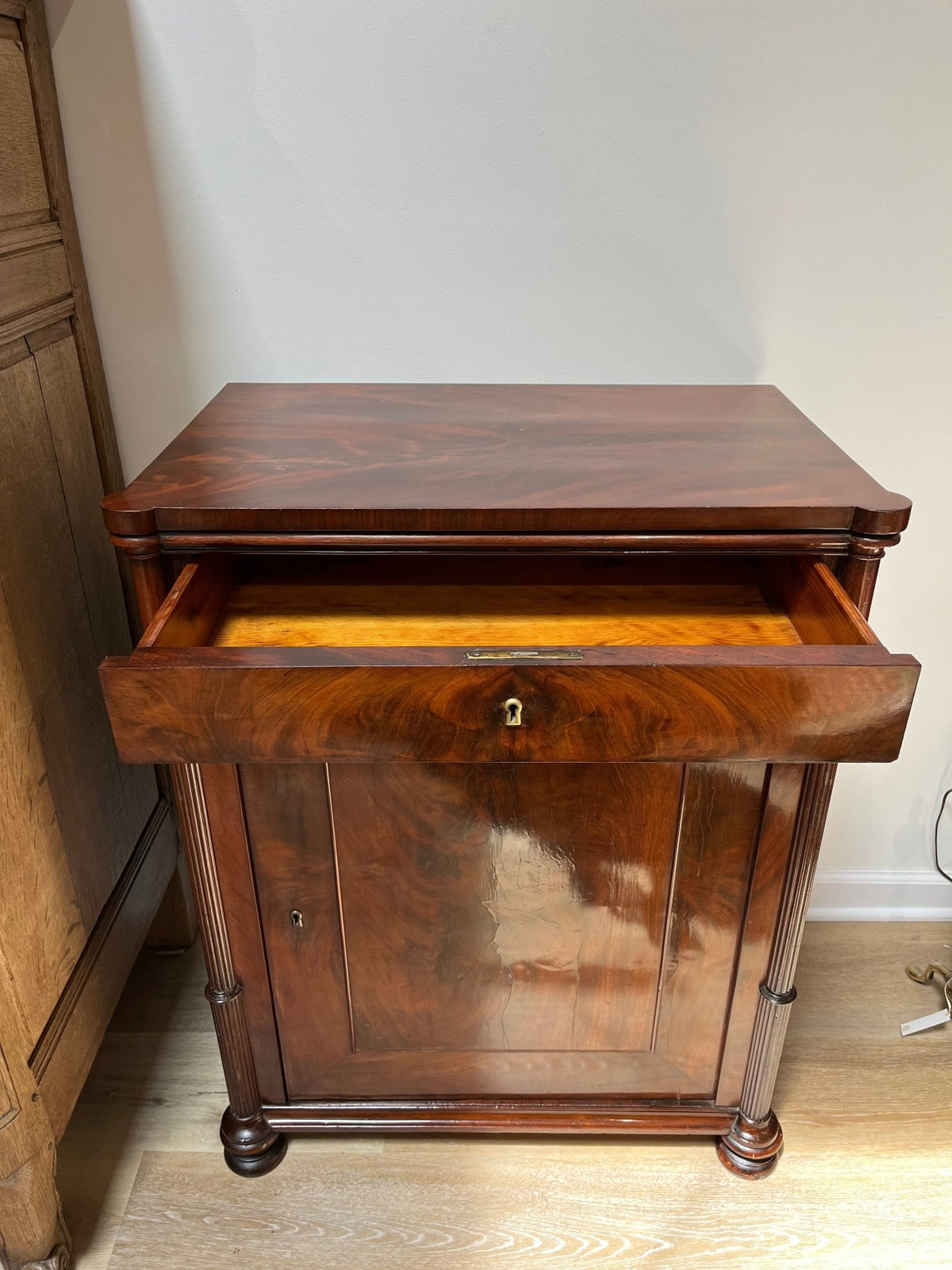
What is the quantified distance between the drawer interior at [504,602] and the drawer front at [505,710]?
0.07 m

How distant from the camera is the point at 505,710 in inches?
28.7

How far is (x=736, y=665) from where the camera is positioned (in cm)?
71

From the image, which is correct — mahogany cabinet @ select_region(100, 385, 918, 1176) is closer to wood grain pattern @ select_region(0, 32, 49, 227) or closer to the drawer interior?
the drawer interior

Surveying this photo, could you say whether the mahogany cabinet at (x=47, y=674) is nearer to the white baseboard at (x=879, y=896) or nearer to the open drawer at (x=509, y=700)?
the open drawer at (x=509, y=700)

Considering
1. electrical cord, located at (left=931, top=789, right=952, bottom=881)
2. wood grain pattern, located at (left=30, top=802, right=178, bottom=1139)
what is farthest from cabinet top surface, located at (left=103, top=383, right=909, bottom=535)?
electrical cord, located at (left=931, top=789, right=952, bottom=881)

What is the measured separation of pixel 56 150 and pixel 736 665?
37.3 inches

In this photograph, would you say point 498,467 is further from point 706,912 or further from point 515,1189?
point 515,1189

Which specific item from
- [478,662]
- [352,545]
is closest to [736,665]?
[478,662]

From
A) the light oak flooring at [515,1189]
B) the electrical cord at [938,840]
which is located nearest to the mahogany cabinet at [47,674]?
the light oak flooring at [515,1189]

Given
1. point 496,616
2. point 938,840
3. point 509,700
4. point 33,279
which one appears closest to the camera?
point 509,700

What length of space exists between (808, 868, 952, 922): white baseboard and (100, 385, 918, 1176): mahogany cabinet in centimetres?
48

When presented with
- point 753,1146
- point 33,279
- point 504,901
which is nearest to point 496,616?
point 504,901

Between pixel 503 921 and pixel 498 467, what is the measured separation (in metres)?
0.46

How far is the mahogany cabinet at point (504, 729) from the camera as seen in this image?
28.6 inches
